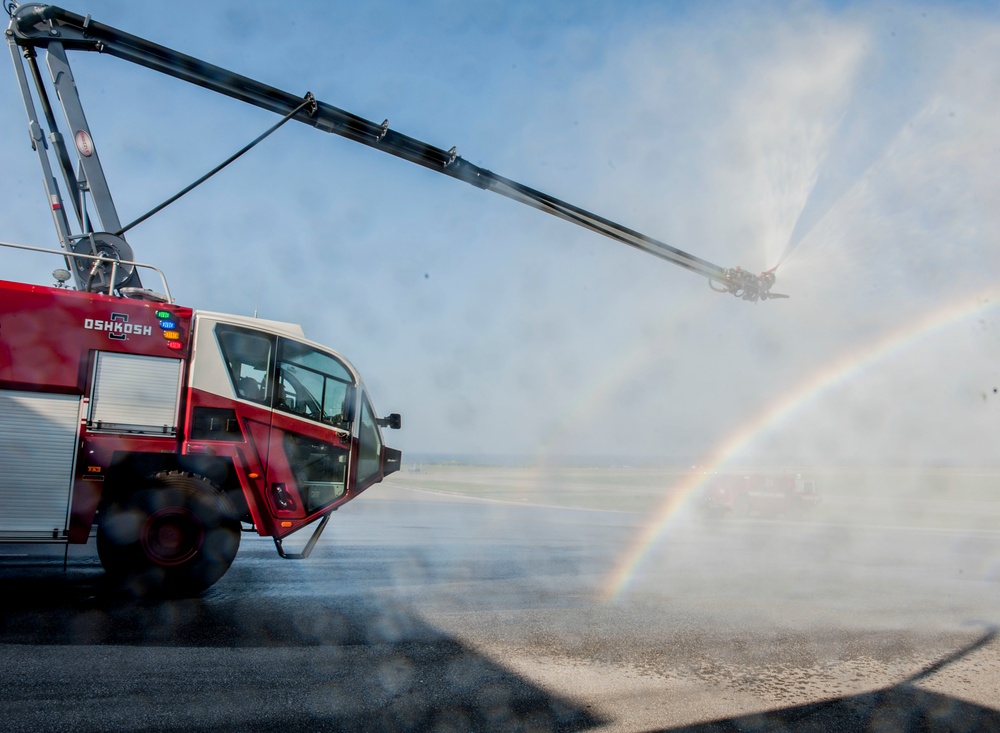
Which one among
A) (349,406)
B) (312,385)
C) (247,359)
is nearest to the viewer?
(247,359)

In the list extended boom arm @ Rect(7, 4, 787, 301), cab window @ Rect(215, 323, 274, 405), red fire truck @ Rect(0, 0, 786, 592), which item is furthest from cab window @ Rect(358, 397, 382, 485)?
extended boom arm @ Rect(7, 4, 787, 301)

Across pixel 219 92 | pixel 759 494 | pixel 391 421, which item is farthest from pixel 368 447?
pixel 759 494

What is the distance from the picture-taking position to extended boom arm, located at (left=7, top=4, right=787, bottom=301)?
9.33 metres

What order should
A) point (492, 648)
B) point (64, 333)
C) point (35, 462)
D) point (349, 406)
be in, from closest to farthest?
point (492, 648) < point (35, 462) < point (64, 333) < point (349, 406)

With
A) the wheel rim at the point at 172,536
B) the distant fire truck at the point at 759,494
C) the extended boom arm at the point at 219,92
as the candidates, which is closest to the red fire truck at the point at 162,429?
the wheel rim at the point at 172,536

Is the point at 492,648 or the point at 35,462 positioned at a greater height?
the point at 35,462

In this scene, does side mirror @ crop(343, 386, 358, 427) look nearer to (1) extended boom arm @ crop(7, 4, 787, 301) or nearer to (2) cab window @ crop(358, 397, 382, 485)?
(2) cab window @ crop(358, 397, 382, 485)

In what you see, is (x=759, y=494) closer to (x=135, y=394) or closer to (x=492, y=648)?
(x=492, y=648)

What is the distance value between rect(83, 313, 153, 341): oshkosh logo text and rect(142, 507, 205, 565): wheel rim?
1.91 m

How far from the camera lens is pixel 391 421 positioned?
939 centimetres

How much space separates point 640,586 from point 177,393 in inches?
251

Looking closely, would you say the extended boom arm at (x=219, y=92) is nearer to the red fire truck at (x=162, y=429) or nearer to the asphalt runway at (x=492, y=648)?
the red fire truck at (x=162, y=429)

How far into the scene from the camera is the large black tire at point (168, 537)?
708cm

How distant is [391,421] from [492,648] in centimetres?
414
